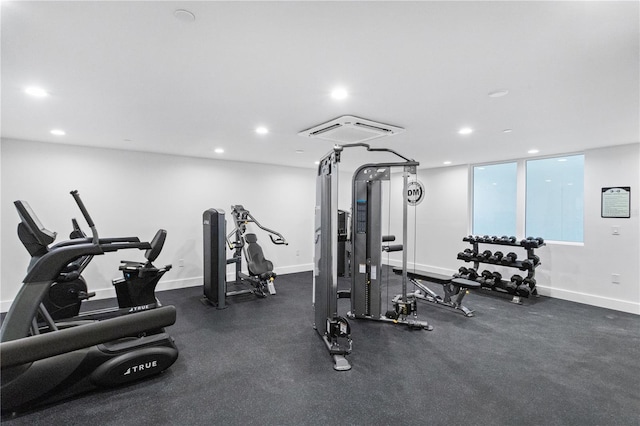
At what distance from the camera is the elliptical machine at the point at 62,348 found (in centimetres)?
160

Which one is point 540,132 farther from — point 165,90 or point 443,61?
point 165,90

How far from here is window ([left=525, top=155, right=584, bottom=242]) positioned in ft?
16.2

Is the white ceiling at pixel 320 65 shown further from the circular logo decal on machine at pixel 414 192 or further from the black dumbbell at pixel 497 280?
the black dumbbell at pixel 497 280

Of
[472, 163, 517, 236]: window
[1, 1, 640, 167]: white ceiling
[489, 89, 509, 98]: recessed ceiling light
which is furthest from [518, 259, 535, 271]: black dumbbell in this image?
[489, 89, 509, 98]: recessed ceiling light

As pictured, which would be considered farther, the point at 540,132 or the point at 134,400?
the point at 540,132

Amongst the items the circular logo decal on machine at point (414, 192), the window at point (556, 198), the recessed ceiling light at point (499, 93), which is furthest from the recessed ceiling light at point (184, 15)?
the window at point (556, 198)

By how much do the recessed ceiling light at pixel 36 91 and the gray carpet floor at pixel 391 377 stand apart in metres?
2.40

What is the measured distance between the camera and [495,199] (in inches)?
239

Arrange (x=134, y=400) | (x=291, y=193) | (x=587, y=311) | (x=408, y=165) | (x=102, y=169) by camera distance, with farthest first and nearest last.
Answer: (x=291, y=193) → (x=102, y=169) → (x=587, y=311) → (x=408, y=165) → (x=134, y=400)

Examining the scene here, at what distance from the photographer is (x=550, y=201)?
5.28m

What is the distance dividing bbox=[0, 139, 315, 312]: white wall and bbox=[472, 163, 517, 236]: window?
3.76 meters

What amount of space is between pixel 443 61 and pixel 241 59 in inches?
50.1

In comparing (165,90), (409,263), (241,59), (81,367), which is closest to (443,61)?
(241,59)

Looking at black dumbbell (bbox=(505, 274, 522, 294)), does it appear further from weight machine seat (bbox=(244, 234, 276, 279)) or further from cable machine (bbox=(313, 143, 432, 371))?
weight machine seat (bbox=(244, 234, 276, 279))
